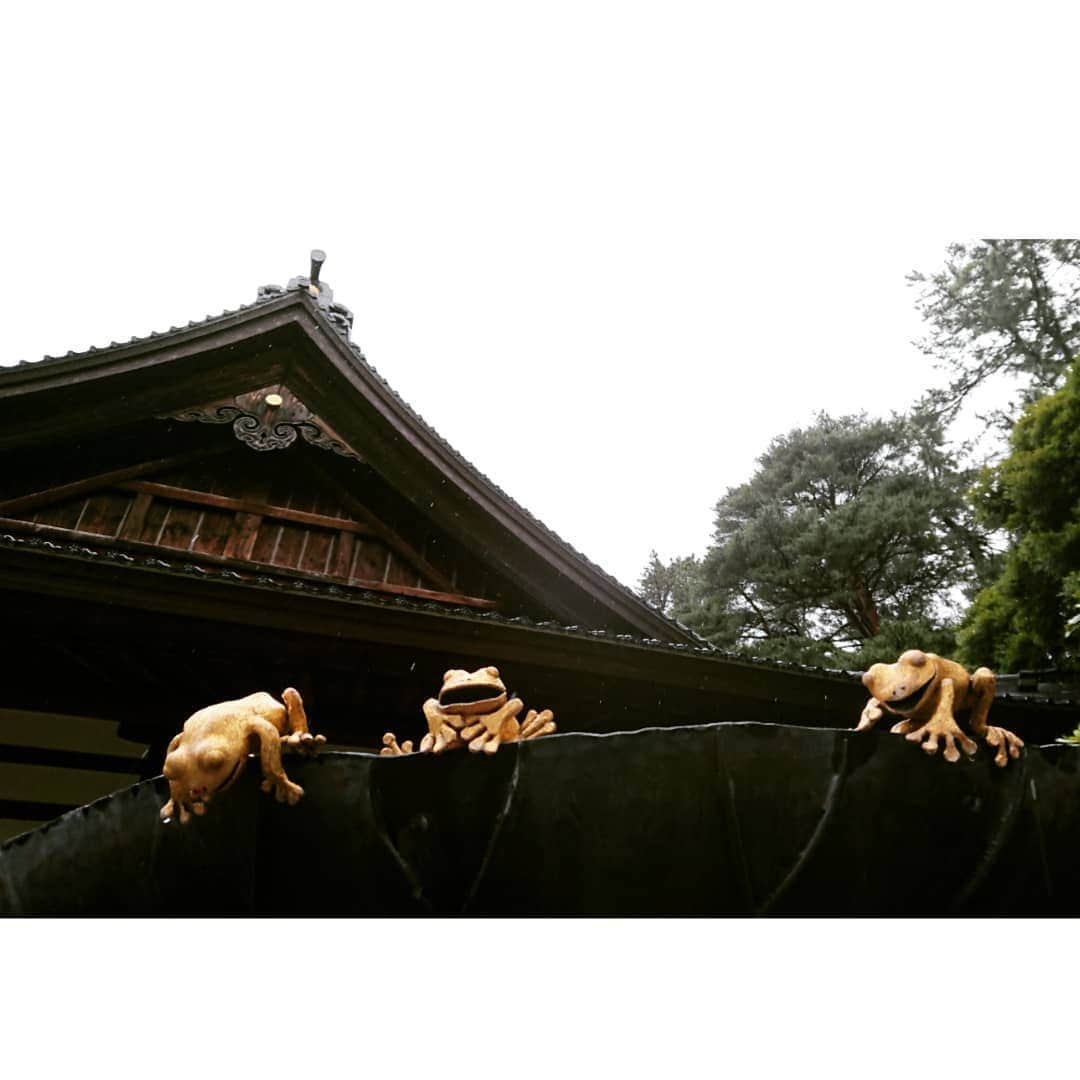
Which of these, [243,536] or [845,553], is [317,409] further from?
[845,553]

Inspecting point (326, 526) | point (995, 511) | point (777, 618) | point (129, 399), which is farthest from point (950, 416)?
point (129, 399)

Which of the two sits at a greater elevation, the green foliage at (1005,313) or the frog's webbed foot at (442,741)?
the green foliage at (1005,313)

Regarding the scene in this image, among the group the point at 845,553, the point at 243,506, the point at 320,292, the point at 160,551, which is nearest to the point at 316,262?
the point at 320,292

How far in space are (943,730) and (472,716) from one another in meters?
0.85

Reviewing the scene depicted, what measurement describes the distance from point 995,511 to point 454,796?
930cm

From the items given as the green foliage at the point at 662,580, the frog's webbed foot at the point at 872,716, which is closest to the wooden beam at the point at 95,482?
the frog's webbed foot at the point at 872,716

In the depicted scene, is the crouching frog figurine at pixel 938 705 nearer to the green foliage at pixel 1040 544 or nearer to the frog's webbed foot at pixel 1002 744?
the frog's webbed foot at pixel 1002 744

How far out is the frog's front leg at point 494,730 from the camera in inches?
53.6

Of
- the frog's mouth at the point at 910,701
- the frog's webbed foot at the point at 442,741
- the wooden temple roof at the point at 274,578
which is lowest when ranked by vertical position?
the frog's webbed foot at the point at 442,741

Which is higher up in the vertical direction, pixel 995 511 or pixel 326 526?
pixel 995 511

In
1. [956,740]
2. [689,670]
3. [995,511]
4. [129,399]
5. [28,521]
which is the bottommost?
[956,740]

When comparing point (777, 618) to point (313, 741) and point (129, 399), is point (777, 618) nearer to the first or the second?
point (129, 399)

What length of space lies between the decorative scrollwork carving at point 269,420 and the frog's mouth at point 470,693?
422 cm

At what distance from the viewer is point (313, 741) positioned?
1410mm
